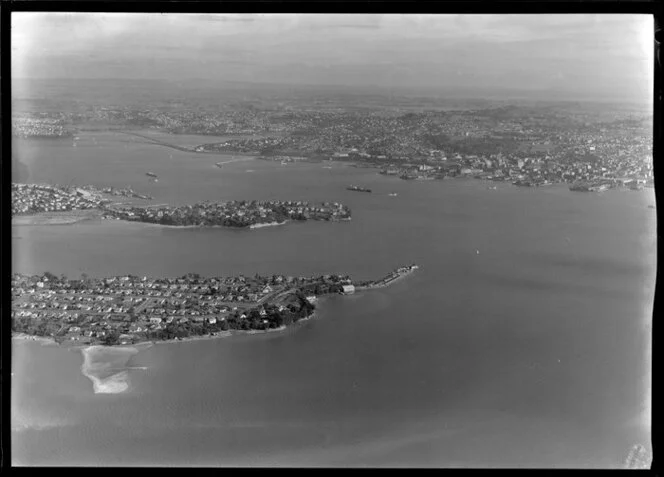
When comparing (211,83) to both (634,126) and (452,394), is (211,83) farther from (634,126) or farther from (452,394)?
(634,126)

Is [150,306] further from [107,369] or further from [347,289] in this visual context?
[347,289]

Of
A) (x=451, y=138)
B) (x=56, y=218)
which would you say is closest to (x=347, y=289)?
(x=451, y=138)

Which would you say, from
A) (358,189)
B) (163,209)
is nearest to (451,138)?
(358,189)

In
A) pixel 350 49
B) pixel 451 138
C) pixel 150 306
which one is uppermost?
pixel 350 49

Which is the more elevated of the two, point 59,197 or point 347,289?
point 59,197

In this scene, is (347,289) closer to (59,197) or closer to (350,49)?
(350,49)

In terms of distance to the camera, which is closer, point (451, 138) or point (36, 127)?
point (36, 127)

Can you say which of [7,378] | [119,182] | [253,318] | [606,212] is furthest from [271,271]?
[606,212]
